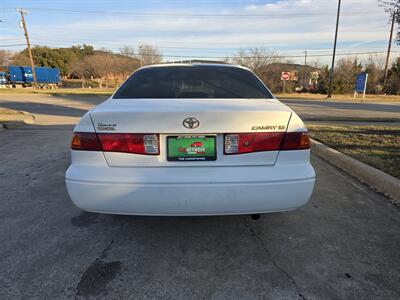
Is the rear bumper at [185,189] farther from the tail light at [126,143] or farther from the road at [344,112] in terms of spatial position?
the road at [344,112]

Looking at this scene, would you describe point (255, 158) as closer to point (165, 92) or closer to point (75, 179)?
point (165, 92)

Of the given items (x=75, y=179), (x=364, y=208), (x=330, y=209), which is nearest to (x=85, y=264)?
(x=75, y=179)

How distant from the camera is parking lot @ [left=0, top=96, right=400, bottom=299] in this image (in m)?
1.99

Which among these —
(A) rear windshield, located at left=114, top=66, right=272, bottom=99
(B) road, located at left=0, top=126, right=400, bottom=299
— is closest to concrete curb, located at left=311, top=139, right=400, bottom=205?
(B) road, located at left=0, top=126, right=400, bottom=299

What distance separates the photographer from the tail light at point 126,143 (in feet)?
7.09

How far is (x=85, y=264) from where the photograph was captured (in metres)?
2.24

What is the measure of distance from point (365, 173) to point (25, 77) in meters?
55.0

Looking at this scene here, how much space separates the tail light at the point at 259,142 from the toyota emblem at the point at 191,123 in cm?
26

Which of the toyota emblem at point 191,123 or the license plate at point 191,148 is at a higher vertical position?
the toyota emblem at point 191,123

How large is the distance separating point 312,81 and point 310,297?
2009 inches

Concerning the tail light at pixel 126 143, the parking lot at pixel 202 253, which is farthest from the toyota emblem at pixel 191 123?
the parking lot at pixel 202 253

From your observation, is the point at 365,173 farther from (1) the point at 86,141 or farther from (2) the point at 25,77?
(2) the point at 25,77

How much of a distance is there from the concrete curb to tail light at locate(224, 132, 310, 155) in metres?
2.15

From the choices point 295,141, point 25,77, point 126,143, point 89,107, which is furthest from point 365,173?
point 25,77
